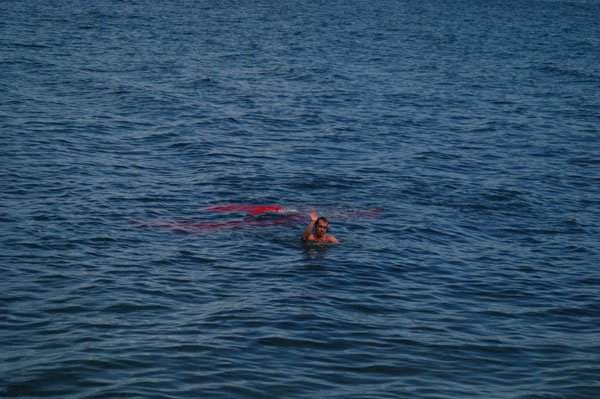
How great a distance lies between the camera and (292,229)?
2181cm

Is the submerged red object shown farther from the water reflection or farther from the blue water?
the water reflection

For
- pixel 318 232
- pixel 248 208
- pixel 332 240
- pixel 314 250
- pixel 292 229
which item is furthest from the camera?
pixel 248 208

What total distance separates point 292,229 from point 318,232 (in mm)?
1813

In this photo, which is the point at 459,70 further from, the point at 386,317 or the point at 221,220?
the point at 386,317

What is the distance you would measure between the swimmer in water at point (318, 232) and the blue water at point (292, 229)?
0.48m

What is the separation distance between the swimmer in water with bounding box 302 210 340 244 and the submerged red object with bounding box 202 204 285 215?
257cm

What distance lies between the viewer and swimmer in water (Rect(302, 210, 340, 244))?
19.9 m

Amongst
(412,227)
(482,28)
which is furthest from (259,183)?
(482,28)

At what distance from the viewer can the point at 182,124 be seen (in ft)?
113

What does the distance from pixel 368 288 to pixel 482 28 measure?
64.6 metres

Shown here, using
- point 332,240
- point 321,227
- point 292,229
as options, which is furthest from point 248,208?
point 321,227

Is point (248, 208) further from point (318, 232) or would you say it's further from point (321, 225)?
point (321, 225)

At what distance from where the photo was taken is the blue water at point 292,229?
47.1ft

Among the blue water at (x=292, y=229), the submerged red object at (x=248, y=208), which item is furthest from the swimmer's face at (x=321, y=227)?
the submerged red object at (x=248, y=208)
